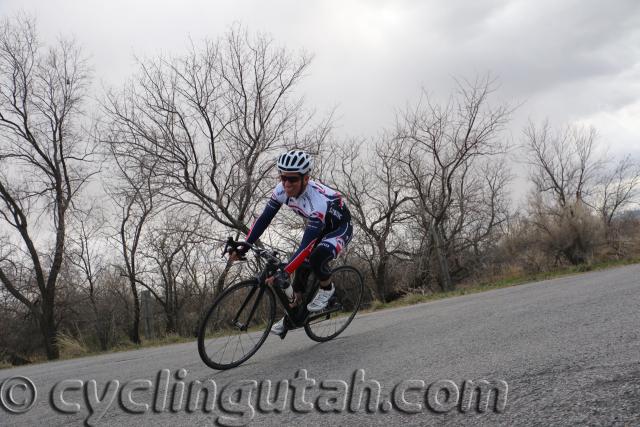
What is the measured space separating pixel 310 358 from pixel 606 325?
2.49m

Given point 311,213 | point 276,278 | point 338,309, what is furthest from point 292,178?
point 338,309

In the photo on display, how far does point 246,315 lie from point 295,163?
5.59 ft

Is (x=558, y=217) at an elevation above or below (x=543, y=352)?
above

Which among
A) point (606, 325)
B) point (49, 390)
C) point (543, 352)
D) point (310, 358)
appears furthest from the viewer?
point (49, 390)

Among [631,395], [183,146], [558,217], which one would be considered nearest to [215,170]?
[183,146]

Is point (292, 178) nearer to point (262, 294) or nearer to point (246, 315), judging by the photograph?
point (262, 294)

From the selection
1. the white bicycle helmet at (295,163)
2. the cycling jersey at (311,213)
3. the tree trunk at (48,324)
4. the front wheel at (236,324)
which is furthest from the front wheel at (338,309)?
the tree trunk at (48,324)

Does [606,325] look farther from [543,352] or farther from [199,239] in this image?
[199,239]

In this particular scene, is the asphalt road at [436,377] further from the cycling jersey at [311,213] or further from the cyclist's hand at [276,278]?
the cycling jersey at [311,213]

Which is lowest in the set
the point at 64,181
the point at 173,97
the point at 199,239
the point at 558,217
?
the point at 558,217

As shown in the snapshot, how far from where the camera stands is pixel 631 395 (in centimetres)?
219

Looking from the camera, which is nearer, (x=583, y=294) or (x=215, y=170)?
(x=583, y=294)

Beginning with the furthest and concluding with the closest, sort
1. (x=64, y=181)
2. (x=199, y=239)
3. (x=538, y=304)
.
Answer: (x=64, y=181) → (x=199, y=239) → (x=538, y=304)

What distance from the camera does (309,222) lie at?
5070 mm
